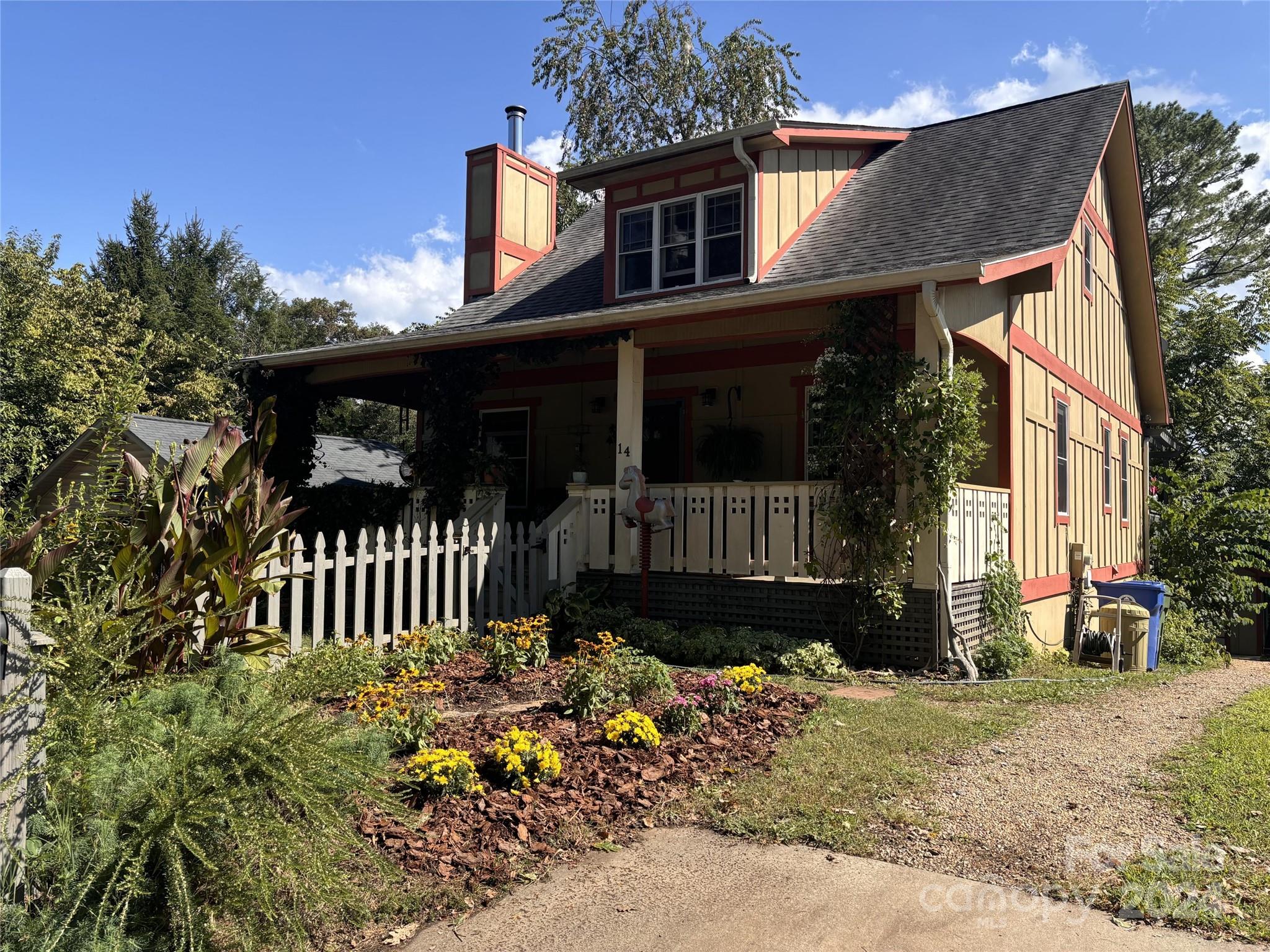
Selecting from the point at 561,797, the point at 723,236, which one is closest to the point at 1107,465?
the point at 723,236

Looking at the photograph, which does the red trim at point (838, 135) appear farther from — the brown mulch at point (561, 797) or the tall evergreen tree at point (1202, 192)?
the tall evergreen tree at point (1202, 192)

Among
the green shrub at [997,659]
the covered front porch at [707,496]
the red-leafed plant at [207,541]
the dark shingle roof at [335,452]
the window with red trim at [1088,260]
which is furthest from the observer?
the dark shingle roof at [335,452]

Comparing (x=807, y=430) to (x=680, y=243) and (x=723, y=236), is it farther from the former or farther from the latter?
(x=680, y=243)

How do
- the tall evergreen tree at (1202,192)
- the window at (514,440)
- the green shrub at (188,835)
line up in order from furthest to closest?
1. the tall evergreen tree at (1202,192)
2. the window at (514,440)
3. the green shrub at (188,835)

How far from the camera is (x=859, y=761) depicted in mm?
4926

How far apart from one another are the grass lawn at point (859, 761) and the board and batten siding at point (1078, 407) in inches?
160

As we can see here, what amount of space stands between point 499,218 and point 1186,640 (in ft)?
42.1

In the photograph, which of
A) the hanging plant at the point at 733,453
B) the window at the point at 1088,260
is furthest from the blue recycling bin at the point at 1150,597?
the window at the point at 1088,260

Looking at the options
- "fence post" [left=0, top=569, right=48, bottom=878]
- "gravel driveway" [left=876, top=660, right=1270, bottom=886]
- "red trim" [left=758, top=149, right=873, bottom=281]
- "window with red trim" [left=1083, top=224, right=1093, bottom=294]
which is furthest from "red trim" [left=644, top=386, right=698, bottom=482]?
"fence post" [left=0, top=569, right=48, bottom=878]

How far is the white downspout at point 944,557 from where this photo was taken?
7.88 meters

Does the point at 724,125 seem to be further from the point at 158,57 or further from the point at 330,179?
the point at 158,57

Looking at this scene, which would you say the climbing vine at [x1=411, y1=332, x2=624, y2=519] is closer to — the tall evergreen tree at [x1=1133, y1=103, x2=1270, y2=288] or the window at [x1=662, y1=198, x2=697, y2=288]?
the window at [x1=662, y1=198, x2=697, y2=288]

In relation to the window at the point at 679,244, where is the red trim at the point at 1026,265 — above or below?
below

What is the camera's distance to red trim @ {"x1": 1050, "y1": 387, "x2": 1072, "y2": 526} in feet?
40.1
